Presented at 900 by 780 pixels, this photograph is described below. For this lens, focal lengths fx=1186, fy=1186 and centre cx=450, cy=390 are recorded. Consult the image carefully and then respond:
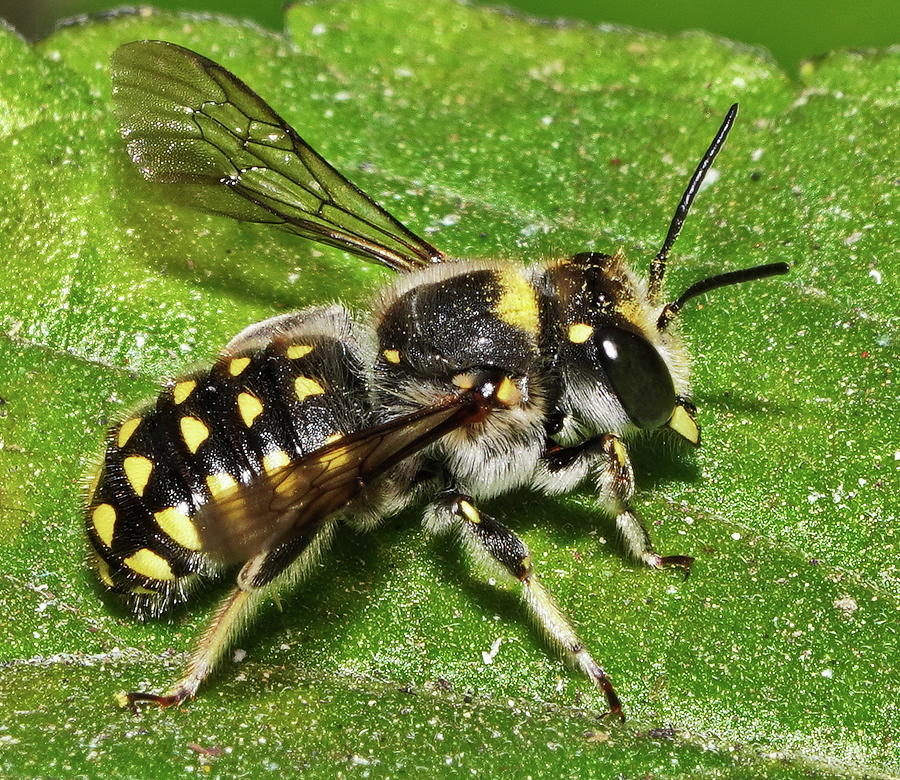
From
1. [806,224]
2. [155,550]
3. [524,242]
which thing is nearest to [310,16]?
[524,242]

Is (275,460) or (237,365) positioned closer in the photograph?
(275,460)

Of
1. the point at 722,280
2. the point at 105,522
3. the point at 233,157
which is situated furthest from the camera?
the point at 233,157

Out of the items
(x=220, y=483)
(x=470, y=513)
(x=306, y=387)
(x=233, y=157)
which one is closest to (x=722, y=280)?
(x=470, y=513)

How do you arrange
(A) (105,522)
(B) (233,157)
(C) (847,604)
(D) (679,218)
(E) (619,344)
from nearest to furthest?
(A) (105,522), (E) (619,344), (C) (847,604), (D) (679,218), (B) (233,157)

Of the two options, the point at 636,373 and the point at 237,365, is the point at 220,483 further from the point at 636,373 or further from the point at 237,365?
the point at 636,373

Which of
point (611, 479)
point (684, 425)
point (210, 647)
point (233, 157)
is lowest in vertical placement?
point (210, 647)

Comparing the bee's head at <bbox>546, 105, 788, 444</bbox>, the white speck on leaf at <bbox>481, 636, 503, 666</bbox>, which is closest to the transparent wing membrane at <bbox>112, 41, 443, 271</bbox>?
the bee's head at <bbox>546, 105, 788, 444</bbox>

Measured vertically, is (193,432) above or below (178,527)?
above

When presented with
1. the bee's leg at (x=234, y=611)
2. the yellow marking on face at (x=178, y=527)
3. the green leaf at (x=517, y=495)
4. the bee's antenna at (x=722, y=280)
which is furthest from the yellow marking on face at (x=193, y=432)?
the bee's antenna at (x=722, y=280)
